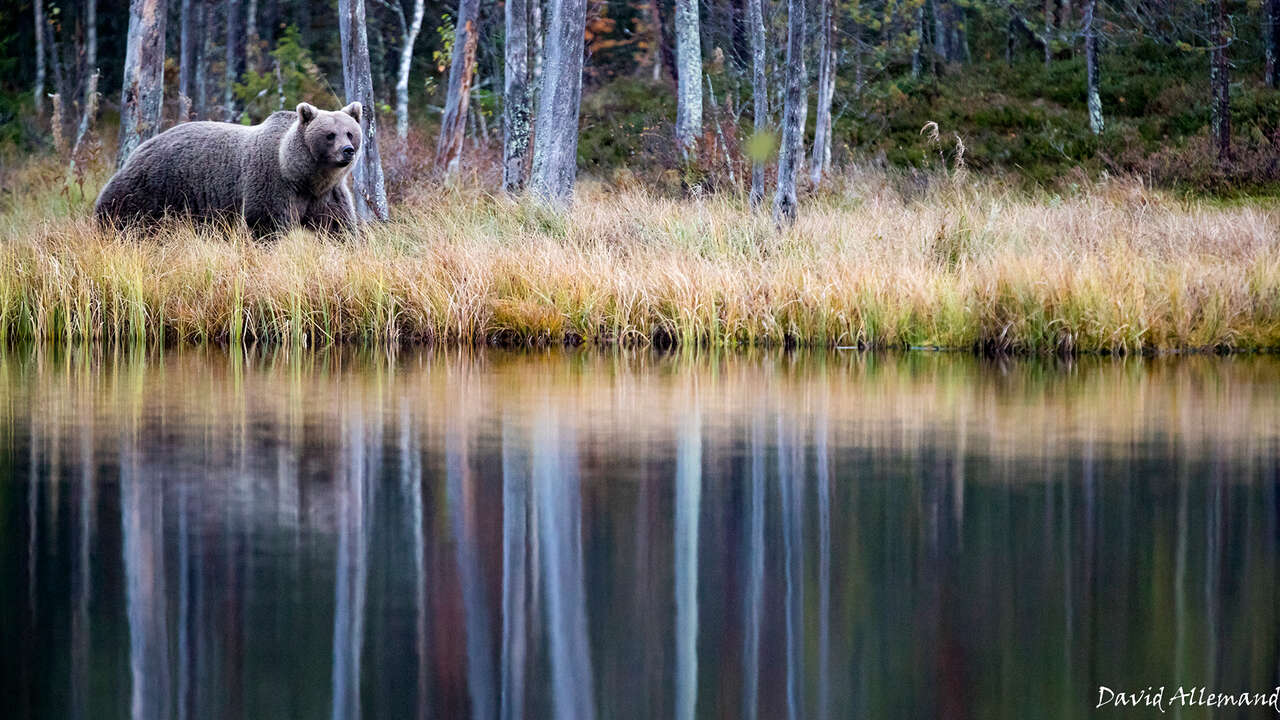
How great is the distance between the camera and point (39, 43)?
111ft

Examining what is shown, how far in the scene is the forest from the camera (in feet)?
34.2

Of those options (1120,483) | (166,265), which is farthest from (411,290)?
(1120,483)

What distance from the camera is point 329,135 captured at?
11.9m

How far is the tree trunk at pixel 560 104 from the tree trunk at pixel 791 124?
2521 mm

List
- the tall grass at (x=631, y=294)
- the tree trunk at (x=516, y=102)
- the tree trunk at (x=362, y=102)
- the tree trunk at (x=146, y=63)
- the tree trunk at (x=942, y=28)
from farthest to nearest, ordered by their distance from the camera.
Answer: the tree trunk at (x=942, y=28)
the tree trunk at (x=146, y=63)
the tree trunk at (x=516, y=102)
the tree trunk at (x=362, y=102)
the tall grass at (x=631, y=294)

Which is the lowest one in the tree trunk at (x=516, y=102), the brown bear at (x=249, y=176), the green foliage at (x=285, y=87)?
the brown bear at (x=249, y=176)

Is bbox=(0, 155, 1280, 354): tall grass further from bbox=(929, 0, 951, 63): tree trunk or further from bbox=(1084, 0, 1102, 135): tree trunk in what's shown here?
bbox=(929, 0, 951, 63): tree trunk

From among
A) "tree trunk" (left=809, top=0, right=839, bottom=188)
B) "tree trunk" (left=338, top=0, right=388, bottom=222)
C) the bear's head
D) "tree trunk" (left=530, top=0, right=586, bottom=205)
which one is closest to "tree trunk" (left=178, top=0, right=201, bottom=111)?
"tree trunk" (left=809, top=0, right=839, bottom=188)

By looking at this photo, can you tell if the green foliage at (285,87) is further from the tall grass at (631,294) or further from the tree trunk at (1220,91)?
the tree trunk at (1220,91)

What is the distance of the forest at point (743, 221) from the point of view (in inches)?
410

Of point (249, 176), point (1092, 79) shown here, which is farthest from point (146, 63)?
point (1092, 79)

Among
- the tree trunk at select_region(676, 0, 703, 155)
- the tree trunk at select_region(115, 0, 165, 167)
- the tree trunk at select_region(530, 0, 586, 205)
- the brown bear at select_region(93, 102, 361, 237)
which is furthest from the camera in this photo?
the tree trunk at select_region(676, 0, 703, 155)

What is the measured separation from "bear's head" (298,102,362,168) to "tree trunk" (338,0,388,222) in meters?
1.61
